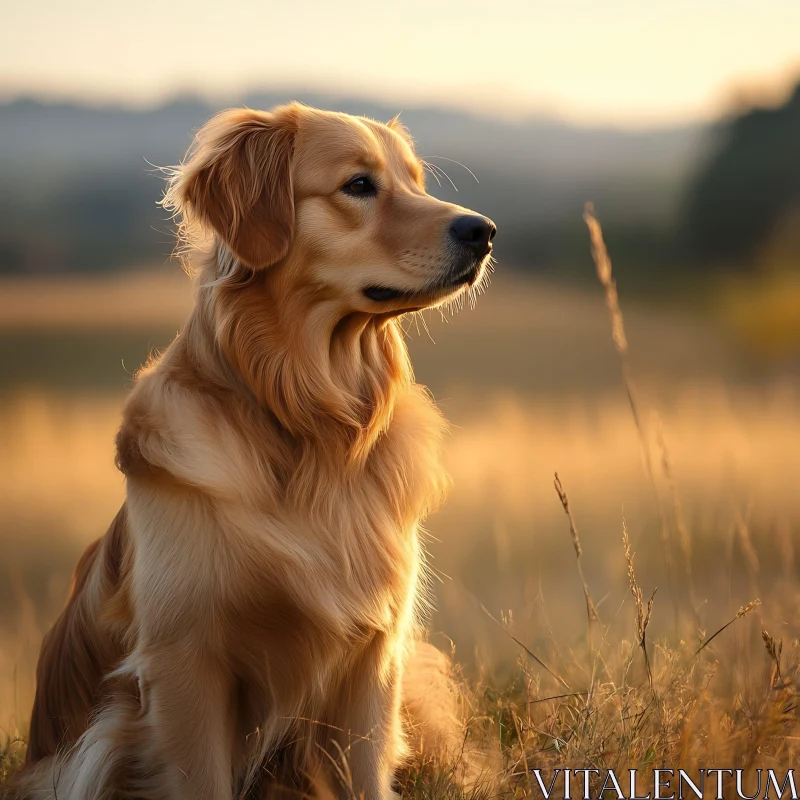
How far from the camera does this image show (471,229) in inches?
103

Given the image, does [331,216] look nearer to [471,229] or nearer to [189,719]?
[471,229]

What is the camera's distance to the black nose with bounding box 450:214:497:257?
2.61 m

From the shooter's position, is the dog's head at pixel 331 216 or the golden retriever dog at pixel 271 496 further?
the dog's head at pixel 331 216

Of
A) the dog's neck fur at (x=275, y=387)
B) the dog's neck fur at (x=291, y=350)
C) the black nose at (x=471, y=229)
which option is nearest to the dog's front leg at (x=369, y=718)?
the dog's neck fur at (x=275, y=387)

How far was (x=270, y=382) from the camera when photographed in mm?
2559

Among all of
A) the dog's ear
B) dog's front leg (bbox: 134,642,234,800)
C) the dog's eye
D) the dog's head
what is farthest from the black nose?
dog's front leg (bbox: 134,642,234,800)

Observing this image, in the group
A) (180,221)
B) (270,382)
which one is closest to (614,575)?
(270,382)

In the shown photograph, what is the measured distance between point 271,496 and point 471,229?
0.91 m

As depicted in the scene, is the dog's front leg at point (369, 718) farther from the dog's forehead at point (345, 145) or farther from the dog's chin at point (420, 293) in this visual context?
the dog's forehead at point (345, 145)

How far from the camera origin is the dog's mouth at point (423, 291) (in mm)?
2617

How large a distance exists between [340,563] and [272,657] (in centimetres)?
30

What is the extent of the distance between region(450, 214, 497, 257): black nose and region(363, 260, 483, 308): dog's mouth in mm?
61

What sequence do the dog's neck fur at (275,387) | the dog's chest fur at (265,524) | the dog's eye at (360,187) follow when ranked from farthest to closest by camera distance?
the dog's eye at (360,187) < the dog's neck fur at (275,387) < the dog's chest fur at (265,524)

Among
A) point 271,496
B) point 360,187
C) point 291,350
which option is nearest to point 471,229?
point 360,187
